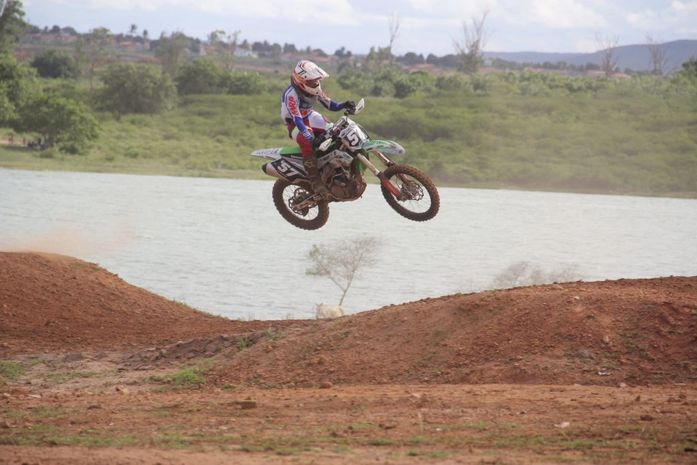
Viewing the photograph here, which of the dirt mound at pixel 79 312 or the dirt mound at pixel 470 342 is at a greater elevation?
the dirt mound at pixel 470 342

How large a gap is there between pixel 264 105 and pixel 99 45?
173 ft

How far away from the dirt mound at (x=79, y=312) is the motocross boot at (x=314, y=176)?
10.4 feet

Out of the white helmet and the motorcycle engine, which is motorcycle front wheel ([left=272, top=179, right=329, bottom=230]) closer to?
the motorcycle engine

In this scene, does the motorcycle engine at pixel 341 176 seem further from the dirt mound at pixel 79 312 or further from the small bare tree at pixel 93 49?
the small bare tree at pixel 93 49

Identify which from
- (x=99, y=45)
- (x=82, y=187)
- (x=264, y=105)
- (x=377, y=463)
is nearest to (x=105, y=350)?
(x=377, y=463)

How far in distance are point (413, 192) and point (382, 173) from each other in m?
0.54

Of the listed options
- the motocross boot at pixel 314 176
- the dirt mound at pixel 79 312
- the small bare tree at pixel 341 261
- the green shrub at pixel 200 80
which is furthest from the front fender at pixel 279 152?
the green shrub at pixel 200 80

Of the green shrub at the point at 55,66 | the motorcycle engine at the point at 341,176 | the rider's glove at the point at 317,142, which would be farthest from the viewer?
the green shrub at the point at 55,66

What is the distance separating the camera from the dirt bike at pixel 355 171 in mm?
17922

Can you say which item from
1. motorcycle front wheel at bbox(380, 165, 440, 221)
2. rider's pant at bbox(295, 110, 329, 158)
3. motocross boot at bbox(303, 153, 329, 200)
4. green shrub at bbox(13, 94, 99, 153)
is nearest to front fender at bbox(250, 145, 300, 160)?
motocross boot at bbox(303, 153, 329, 200)

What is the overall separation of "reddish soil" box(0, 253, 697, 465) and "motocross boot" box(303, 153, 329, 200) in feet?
6.46

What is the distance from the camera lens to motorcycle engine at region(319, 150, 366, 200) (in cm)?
1800

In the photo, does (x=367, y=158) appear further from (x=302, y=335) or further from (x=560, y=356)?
(x=560, y=356)

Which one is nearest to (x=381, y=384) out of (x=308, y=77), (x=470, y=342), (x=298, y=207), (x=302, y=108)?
(x=470, y=342)
